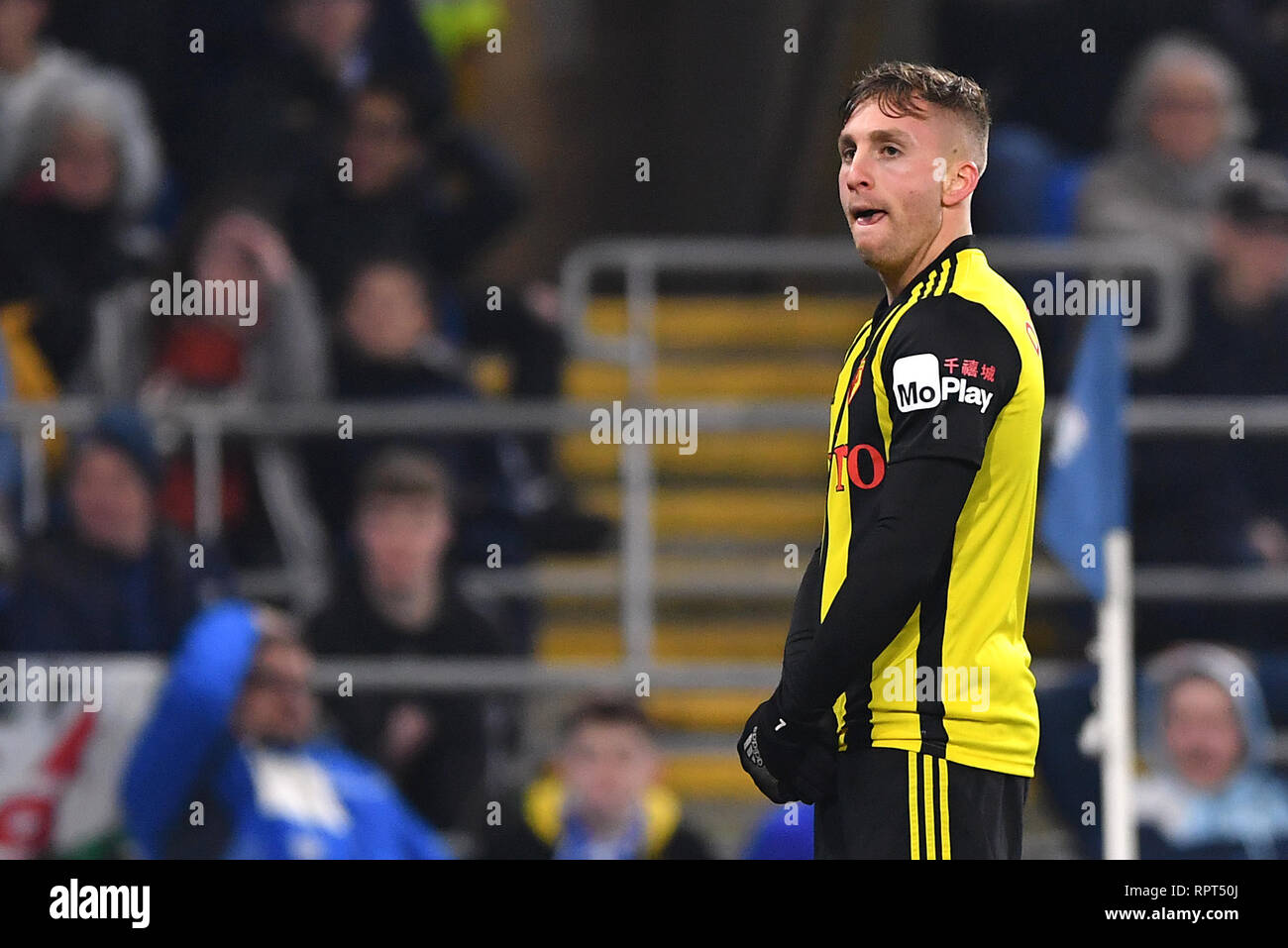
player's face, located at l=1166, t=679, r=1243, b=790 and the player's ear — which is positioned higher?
the player's ear

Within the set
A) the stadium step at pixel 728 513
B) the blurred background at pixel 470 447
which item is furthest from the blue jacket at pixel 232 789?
the stadium step at pixel 728 513

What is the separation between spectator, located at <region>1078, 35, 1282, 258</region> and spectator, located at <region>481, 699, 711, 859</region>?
2.27 m

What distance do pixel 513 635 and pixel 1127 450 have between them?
6.25 ft

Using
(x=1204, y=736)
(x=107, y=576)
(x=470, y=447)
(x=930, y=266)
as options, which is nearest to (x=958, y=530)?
(x=930, y=266)

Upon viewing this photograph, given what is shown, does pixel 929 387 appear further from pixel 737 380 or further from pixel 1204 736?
pixel 737 380

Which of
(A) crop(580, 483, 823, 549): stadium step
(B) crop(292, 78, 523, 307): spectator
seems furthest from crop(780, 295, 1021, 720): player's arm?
(A) crop(580, 483, 823, 549): stadium step

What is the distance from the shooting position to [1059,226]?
619cm

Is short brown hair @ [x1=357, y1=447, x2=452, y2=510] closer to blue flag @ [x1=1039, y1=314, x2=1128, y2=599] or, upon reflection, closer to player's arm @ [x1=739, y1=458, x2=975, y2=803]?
blue flag @ [x1=1039, y1=314, x2=1128, y2=599]

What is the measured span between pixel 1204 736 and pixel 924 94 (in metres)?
3.18

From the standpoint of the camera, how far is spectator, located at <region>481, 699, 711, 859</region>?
504 centimetres

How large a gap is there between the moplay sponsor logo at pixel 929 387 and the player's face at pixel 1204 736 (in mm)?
3111

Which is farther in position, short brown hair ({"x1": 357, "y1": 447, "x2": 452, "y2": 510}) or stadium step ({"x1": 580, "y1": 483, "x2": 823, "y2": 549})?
stadium step ({"x1": 580, "y1": 483, "x2": 823, "y2": 549})

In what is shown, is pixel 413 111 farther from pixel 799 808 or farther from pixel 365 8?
pixel 799 808

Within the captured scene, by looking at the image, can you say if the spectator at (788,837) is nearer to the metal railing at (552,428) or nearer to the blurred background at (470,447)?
the blurred background at (470,447)
